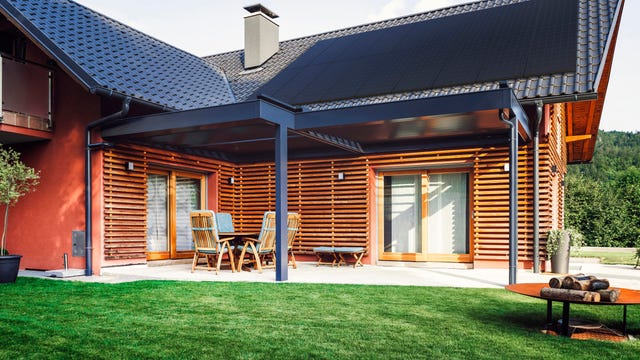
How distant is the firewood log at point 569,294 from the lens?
154 inches

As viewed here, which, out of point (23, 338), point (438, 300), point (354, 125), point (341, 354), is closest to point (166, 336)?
point (23, 338)

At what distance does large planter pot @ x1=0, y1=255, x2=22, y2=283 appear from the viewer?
7.15 metres

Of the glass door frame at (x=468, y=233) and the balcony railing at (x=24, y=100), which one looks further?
the glass door frame at (x=468, y=233)

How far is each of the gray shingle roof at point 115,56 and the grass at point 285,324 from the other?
3438 mm

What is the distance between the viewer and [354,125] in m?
7.96

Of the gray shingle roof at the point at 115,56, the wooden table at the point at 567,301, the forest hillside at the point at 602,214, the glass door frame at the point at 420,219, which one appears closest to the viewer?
the wooden table at the point at 567,301

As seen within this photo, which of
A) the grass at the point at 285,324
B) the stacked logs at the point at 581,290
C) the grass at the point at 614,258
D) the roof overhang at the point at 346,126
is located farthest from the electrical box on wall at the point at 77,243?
the grass at the point at 614,258

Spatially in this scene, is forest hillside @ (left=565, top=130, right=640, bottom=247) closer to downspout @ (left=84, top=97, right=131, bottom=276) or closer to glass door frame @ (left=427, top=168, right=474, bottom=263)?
glass door frame @ (left=427, top=168, right=474, bottom=263)

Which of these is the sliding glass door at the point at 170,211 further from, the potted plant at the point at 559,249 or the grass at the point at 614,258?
the grass at the point at 614,258

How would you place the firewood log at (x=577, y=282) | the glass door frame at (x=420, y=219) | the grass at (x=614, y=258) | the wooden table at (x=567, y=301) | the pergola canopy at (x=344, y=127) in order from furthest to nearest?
the grass at (x=614, y=258) < the glass door frame at (x=420, y=219) < the pergola canopy at (x=344, y=127) < the firewood log at (x=577, y=282) < the wooden table at (x=567, y=301)

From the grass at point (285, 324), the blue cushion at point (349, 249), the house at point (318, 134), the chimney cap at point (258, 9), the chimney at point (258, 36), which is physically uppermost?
the chimney cap at point (258, 9)

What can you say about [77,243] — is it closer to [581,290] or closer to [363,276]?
[363,276]

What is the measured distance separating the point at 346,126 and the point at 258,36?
673cm

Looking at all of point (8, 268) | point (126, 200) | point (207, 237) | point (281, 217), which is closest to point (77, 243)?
point (126, 200)
